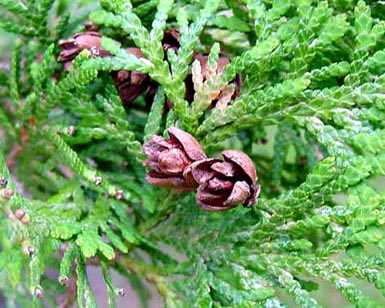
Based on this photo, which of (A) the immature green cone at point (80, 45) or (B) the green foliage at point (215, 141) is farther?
(A) the immature green cone at point (80, 45)

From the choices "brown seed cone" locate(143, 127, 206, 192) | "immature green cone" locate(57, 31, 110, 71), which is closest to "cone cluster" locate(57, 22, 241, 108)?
"immature green cone" locate(57, 31, 110, 71)

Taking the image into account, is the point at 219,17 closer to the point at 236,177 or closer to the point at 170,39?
the point at 170,39

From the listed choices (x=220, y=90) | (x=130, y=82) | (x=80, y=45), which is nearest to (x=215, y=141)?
(x=220, y=90)

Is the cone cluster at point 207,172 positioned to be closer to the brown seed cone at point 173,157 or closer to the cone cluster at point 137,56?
the brown seed cone at point 173,157

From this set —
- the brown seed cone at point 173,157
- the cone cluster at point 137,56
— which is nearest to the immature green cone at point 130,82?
the cone cluster at point 137,56

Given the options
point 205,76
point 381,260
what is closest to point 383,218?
point 381,260
